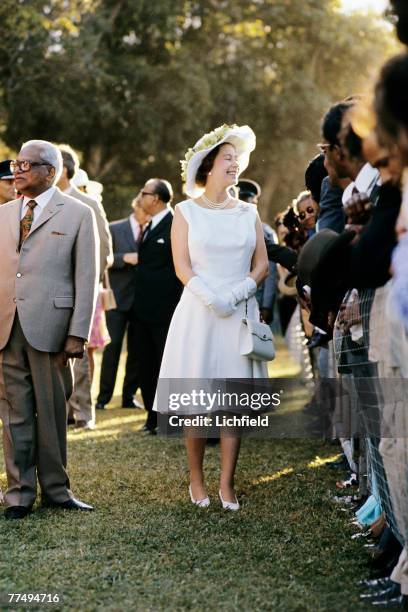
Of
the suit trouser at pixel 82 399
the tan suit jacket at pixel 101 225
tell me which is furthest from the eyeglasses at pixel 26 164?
the suit trouser at pixel 82 399

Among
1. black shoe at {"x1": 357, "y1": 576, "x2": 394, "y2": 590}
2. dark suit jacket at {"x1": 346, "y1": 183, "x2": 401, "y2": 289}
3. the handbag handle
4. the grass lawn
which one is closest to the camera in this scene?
dark suit jacket at {"x1": 346, "y1": 183, "x2": 401, "y2": 289}

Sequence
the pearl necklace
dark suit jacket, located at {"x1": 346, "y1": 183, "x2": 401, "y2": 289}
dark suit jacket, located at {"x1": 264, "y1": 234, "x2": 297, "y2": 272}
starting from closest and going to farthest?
dark suit jacket, located at {"x1": 346, "y1": 183, "x2": 401, "y2": 289}, the pearl necklace, dark suit jacket, located at {"x1": 264, "y1": 234, "x2": 297, "y2": 272}

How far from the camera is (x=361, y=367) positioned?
17.7ft

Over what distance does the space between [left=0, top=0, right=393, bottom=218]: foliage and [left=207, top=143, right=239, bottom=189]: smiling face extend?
1927cm

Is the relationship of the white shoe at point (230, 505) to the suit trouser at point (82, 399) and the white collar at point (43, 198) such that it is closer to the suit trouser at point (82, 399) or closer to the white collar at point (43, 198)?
the white collar at point (43, 198)

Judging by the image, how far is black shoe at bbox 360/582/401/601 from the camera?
4.88 meters

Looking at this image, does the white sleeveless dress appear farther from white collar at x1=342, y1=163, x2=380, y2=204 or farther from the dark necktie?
white collar at x1=342, y1=163, x2=380, y2=204

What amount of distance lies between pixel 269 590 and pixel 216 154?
10.5 ft

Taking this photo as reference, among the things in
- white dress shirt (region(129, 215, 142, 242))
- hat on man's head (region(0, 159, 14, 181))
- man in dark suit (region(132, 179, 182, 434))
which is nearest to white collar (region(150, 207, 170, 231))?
man in dark suit (region(132, 179, 182, 434))

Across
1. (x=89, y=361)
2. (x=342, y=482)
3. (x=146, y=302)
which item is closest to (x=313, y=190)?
(x=342, y=482)

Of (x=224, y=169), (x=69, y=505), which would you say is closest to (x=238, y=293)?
(x=224, y=169)

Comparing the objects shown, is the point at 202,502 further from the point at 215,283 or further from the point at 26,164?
the point at 26,164

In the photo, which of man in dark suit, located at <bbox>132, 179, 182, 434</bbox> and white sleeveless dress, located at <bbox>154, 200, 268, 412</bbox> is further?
man in dark suit, located at <bbox>132, 179, 182, 434</bbox>

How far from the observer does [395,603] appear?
482cm
